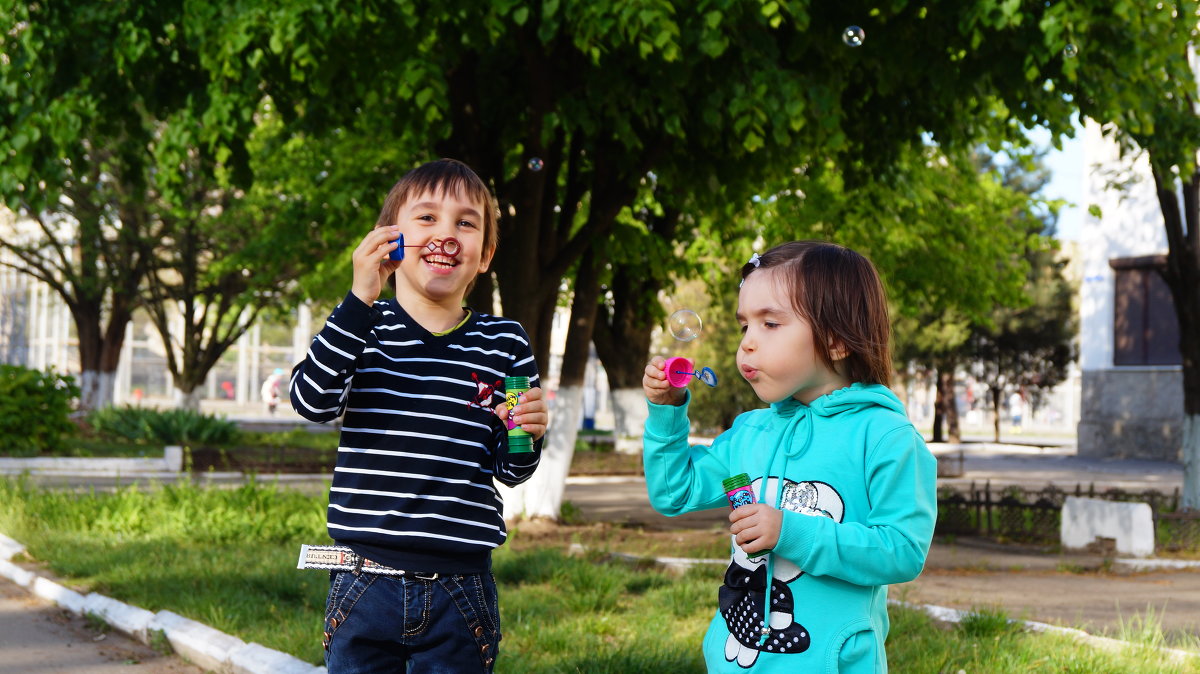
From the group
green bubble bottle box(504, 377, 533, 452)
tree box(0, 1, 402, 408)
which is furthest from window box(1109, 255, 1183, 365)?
green bubble bottle box(504, 377, 533, 452)

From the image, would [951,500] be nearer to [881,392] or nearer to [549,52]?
[549,52]

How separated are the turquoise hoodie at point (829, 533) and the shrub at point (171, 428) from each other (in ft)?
73.6

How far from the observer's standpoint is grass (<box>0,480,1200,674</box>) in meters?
5.27

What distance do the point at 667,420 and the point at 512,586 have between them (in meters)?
5.29

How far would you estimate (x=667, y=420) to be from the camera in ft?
8.36

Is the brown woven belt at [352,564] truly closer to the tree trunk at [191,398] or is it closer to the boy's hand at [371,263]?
the boy's hand at [371,263]

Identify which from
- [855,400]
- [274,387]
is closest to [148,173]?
[274,387]

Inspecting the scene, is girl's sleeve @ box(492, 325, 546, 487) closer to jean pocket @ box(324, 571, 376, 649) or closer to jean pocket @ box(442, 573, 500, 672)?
jean pocket @ box(442, 573, 500, 672)

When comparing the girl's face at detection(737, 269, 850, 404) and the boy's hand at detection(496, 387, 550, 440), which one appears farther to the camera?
the boy's hand at detection(496, 387, 550, 440)

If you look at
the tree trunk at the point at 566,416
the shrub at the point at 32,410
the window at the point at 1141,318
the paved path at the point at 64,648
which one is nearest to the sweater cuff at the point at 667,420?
the paved path at the point at 64,648

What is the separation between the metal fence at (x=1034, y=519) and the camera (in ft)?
38.3

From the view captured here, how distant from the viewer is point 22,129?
9359 millimetres

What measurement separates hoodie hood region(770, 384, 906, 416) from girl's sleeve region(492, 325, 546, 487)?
69cm

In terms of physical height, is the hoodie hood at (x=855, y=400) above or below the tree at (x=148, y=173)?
below
